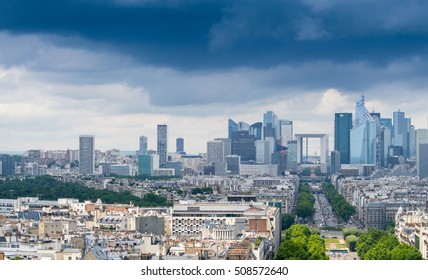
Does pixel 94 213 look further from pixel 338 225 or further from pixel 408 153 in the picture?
pixel 408 153

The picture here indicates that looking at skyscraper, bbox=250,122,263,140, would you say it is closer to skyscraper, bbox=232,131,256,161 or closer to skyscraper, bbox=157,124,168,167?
skyscraper, bbox=232,131,256,161

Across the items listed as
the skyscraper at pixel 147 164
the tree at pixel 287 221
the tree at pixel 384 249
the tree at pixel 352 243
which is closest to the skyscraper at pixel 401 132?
the skyscraper at pixel 147 164

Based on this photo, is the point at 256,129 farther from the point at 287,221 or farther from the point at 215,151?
the point at 287,221

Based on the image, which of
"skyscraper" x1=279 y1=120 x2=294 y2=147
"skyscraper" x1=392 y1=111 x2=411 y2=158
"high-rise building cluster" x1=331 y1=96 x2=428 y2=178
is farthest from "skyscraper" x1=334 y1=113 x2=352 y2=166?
"skyscraper" x1=279 y1=120 x2=294 y2=147

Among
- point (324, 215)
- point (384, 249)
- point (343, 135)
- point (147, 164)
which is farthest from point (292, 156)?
point (384, 249)

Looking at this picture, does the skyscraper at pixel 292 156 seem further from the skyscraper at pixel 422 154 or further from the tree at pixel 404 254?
the tree at pixel 404 254
